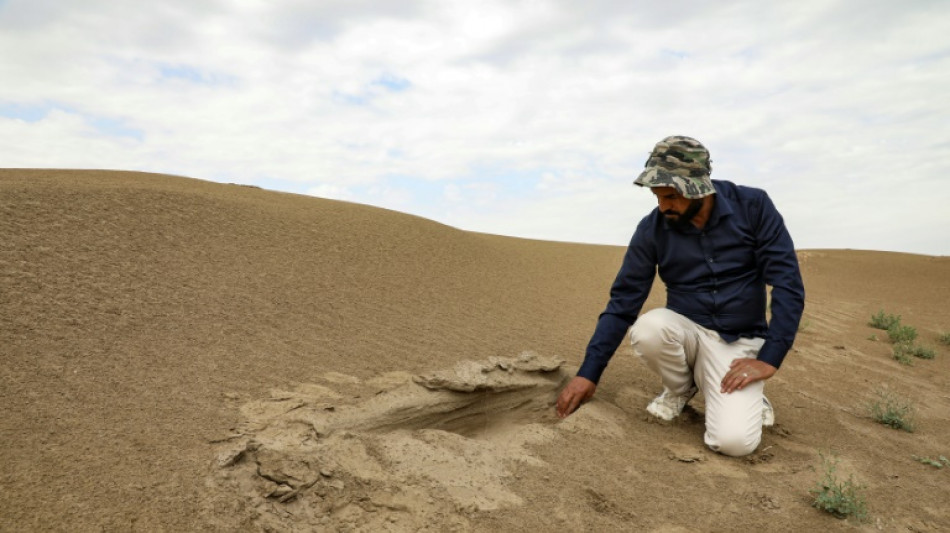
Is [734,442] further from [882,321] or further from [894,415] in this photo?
[882,321]

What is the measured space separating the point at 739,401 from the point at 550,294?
13.9 ft

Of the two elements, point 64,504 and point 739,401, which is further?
point 739,401

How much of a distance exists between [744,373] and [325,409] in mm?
2058

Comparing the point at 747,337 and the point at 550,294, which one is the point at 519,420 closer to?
the point at 747,337

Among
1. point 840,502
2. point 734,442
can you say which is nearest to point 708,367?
point 734,442

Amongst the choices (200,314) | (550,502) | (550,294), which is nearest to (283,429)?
(550,502)

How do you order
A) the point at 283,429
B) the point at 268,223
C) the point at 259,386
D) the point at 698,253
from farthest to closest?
the point at 268,223 → the point at 698,253 → the point at 259,386 → the point at 283,429

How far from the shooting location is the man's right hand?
344 centimetres

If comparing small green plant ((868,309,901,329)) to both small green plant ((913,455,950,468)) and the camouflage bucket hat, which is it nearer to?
small green plant ((913,455,950,468))

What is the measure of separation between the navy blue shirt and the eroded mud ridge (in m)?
0.62

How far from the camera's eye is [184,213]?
5.52m

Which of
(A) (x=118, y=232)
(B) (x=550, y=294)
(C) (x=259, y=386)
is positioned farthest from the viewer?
(B) (x=550, y=294)

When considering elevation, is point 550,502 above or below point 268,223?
below

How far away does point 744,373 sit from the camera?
318 cm
